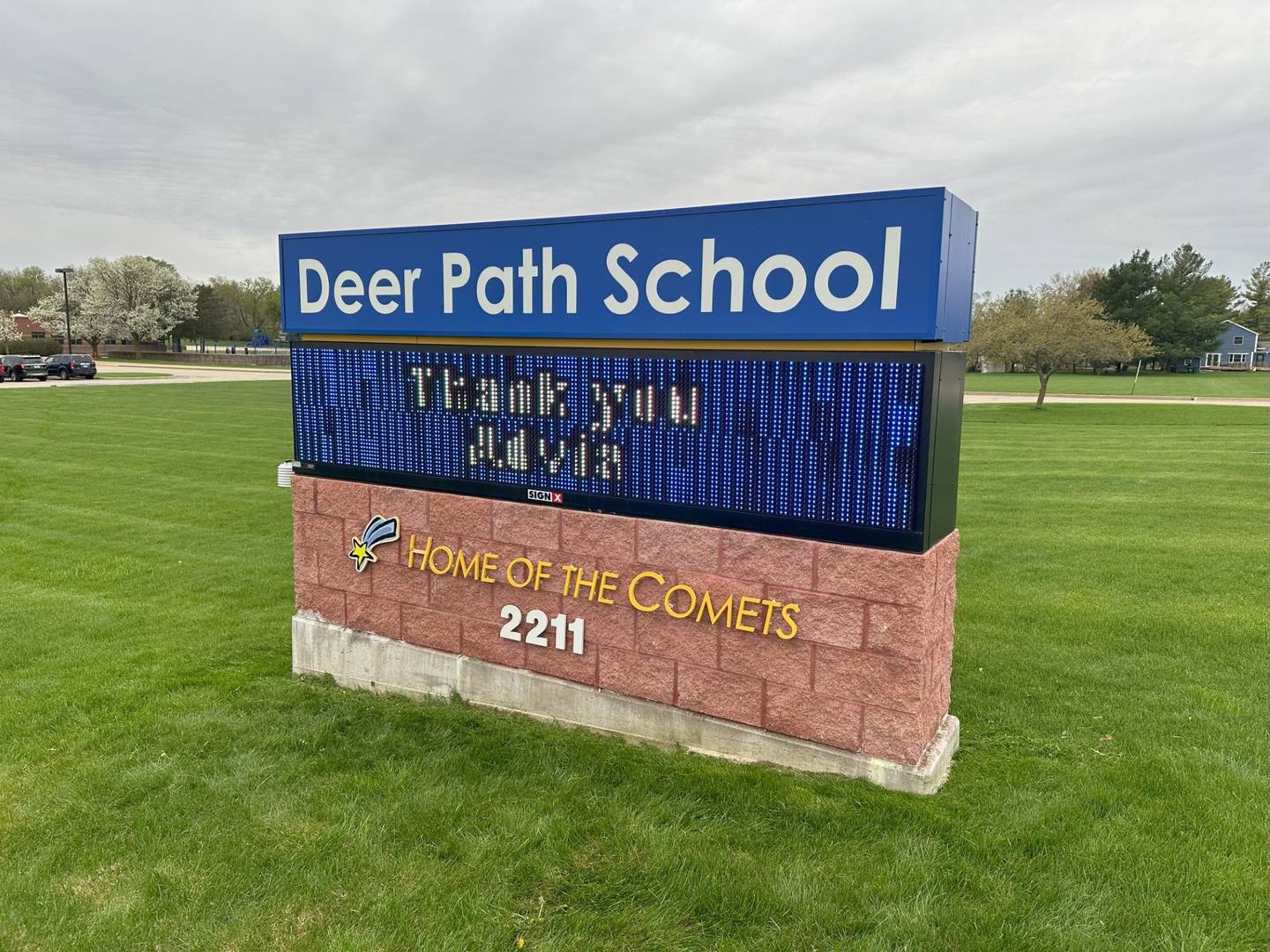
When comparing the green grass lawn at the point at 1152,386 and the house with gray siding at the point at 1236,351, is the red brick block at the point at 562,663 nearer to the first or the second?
the green grass lawn at the point at 1152,386

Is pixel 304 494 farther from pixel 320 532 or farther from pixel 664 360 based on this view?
pixel 664 360

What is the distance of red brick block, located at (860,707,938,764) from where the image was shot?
4637 mm

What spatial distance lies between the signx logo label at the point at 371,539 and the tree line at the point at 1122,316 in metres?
33.7

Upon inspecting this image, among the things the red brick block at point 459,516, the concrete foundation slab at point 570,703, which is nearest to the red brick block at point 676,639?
the concrete foundation slab at point 570,703

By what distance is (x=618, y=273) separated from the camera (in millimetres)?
5039

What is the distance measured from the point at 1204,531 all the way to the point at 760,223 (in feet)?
32.2

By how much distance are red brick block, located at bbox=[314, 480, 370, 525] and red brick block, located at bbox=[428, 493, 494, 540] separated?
1.95 ft

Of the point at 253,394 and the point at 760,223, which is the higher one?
the point at 760,223

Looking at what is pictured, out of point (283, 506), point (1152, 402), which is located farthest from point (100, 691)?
point (1152, 402)

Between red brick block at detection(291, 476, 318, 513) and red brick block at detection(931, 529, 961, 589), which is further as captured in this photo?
red brick block at detection(291, 476, 318, 513)

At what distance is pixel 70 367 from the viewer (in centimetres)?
4281

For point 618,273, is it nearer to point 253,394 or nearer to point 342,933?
point 342,933

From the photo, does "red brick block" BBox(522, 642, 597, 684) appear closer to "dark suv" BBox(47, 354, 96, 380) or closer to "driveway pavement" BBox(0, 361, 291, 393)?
"driveway pavement" BBox(0, 361, 291, 393)

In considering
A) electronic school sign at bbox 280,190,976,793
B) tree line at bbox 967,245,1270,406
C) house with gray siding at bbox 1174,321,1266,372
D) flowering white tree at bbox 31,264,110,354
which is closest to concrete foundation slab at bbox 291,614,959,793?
electronic school sign at bbox 280,190,976,793
